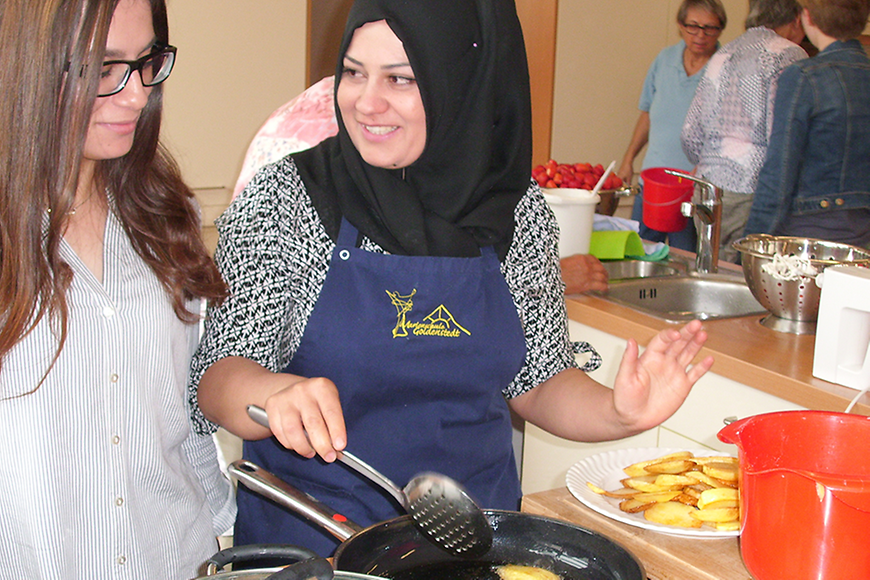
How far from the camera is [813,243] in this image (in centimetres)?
199

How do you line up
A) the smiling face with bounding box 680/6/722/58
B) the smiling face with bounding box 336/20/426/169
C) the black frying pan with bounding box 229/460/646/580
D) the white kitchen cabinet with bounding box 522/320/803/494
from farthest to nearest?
1. the smiling face with bounding box 680/6/722/58
2. the white kitchen cabinet with bounding box 522/320/803/494
3. the smiling face with bounding box 336/20/426/169
4. the black frying pan with bounding box 229/460/646/580

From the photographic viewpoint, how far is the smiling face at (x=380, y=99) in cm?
122

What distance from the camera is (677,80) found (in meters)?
3.99

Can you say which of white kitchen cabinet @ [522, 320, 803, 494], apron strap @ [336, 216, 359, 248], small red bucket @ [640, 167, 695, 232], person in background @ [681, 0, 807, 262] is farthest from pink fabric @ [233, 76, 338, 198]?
person in background @ [681, 0, 807, 262]

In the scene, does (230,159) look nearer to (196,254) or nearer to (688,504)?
(196,254)

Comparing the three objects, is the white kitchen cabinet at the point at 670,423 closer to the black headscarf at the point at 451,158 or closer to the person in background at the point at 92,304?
the black headscarf at the point at 451,158

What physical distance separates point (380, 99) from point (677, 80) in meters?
3.07

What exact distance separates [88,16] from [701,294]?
5.94ft

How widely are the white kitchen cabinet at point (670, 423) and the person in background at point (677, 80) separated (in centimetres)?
184

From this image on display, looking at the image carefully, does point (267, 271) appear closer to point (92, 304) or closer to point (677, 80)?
point (92, 304)

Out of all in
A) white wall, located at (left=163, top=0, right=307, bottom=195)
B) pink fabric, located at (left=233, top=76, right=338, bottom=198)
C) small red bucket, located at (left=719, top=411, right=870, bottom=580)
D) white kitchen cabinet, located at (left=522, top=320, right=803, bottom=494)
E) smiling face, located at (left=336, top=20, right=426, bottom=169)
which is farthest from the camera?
white wall, located at (left=163, top=0, right=307, bottom=195)

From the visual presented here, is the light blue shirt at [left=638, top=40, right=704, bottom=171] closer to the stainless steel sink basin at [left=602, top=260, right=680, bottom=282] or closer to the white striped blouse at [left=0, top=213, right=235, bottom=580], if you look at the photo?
the stainless steel sink basin at [left=602, top=260, right=680, bottom=282]

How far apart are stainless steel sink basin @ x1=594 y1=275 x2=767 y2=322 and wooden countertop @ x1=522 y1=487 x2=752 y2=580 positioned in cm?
135

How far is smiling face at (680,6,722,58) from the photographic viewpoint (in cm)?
379
